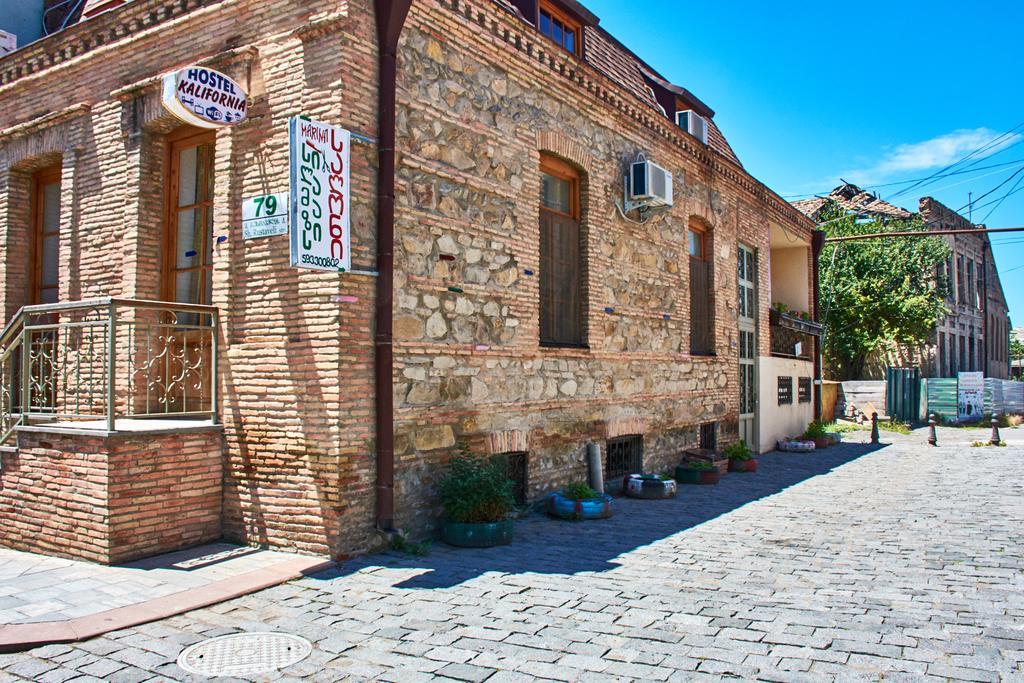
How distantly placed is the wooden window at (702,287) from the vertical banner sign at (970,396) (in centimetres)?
1622

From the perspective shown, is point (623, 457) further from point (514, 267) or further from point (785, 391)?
point (785, 391)

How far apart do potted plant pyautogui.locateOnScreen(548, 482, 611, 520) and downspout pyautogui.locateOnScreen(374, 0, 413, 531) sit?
245 cm

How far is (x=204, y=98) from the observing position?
681 centimetres

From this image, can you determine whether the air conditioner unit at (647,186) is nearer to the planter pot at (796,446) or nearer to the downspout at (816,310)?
the planter pot at (796,446)

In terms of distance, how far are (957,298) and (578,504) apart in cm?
2997

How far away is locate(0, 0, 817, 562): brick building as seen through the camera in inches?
271

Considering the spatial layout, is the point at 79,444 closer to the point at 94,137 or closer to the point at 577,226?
the point at 94,137

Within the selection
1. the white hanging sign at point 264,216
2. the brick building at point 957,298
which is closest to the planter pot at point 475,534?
the white hanging sign at point 264,216

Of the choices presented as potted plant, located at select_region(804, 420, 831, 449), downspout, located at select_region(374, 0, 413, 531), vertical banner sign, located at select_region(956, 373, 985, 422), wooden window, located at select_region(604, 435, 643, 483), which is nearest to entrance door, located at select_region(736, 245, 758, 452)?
potted plant, located at select_region(804, 420, 831, 449)

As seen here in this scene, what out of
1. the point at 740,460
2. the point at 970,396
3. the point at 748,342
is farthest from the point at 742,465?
the point at 970,396

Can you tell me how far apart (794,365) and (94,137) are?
1531 cm

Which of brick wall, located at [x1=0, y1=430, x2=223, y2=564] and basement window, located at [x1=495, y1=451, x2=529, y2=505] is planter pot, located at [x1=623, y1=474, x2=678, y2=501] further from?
brick wall, located at [x1=0, y1=430, x2=223, y2=564]

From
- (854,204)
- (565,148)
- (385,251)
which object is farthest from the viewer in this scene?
(854,204)

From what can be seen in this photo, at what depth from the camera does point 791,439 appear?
17531 mm
